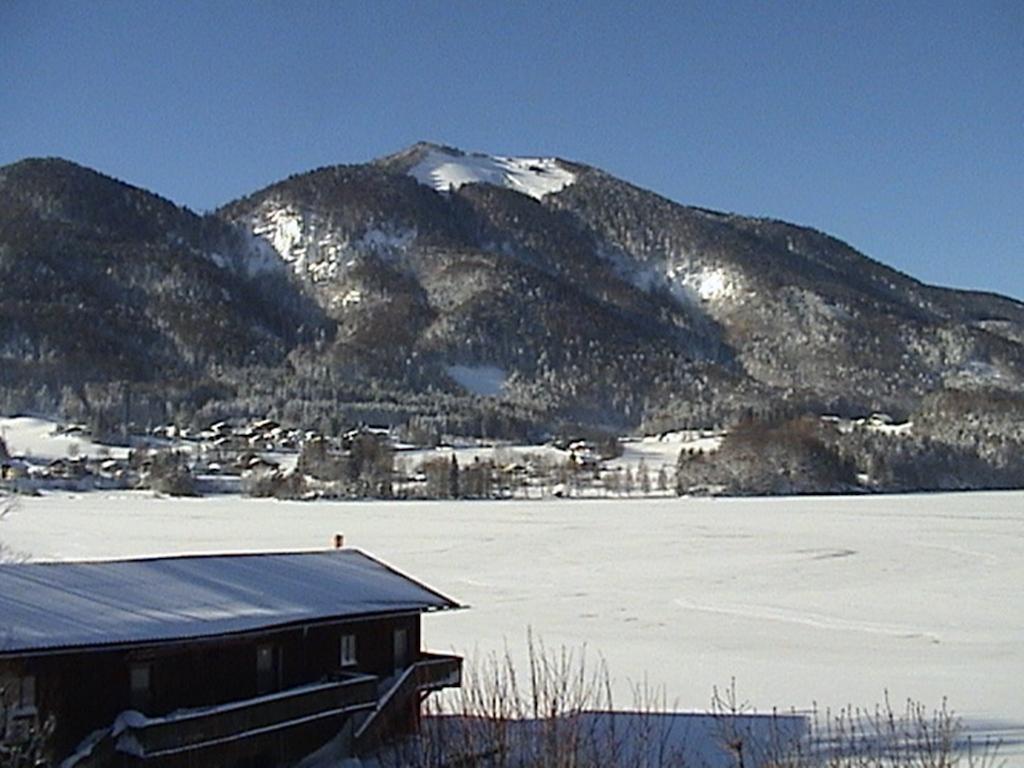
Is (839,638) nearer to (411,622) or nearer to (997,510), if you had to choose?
(411,622)

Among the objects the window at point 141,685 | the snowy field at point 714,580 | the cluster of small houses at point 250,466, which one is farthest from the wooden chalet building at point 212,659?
the cluster of small houses at point 250,466

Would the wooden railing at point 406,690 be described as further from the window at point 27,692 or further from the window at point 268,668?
the window at point 27,692

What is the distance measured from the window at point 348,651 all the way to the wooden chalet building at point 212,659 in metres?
0.03

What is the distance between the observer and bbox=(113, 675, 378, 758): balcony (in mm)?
16734

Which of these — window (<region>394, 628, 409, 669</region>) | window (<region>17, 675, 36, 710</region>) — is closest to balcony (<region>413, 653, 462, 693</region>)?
window (<region>394, 628, 409, 669</region>)

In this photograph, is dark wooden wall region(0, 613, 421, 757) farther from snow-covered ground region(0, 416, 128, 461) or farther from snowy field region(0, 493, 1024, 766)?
snow-covered ground region(0, 416, 128, 461)

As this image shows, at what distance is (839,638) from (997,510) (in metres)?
51.8

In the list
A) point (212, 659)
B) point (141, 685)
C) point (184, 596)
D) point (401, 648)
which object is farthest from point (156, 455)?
point (141, 685)

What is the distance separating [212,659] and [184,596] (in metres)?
1.05

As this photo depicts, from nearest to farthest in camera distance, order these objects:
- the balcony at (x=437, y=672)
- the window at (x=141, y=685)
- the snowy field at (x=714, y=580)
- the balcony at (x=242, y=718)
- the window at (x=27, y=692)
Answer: the window at (x=27, y=692)
the balcony at (x=242, y=718)
the window at (x=141, y=685)
the balcony at (x=437, y=672)
the snowy field at (x=714, y=580)

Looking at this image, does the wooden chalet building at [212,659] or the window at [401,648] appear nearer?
the wooden chalet building at [212,659]

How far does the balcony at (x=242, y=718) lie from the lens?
16.7 metres

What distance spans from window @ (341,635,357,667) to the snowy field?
631cm

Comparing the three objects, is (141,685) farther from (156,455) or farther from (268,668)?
(156,455)
